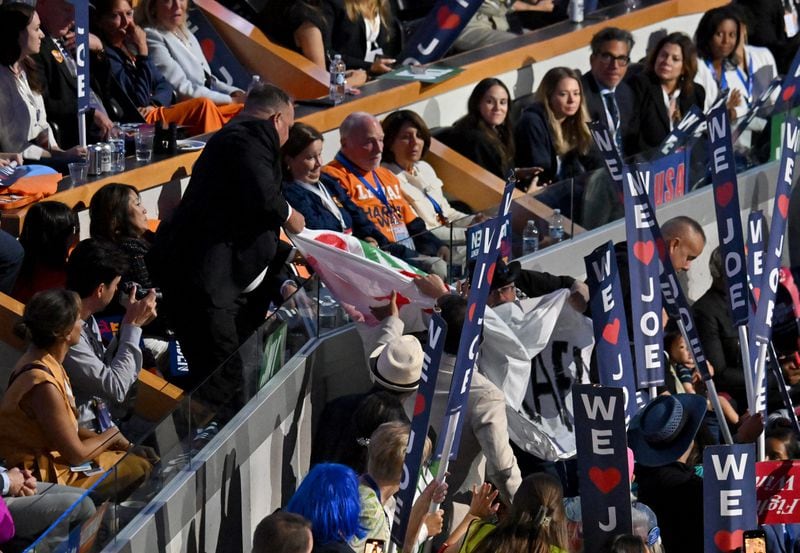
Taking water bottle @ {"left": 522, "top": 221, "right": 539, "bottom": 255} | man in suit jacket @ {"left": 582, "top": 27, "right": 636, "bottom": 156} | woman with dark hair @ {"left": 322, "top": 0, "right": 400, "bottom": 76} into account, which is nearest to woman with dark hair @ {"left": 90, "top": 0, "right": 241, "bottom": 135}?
woman with dark hair @ {"left": 322, "top": 0, "right": 400, "bottom": 76}

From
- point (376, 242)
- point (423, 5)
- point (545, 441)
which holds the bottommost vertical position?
point (545, 441)

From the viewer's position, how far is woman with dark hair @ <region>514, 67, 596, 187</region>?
11.4 m

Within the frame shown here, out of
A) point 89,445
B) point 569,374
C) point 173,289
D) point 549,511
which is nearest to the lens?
point 549,511

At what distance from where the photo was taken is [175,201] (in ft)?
31.7

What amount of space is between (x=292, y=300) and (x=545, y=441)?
1.32 metres

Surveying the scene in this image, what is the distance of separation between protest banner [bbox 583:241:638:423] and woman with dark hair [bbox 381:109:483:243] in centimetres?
267

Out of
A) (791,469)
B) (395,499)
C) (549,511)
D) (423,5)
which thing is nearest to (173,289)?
(395,499)

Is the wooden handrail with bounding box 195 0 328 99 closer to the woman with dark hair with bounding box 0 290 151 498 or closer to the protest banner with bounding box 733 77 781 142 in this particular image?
the protest banner with bounding box 733 77 781 142

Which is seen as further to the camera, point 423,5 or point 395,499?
point 423,5

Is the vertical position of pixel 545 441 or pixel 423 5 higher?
pixel 423 5

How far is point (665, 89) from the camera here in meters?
12.4

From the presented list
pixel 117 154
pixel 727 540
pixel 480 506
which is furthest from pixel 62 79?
pixel 727 540

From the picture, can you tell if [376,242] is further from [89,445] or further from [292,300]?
[89,445]

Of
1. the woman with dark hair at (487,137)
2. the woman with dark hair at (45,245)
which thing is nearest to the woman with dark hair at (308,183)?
the woman with dark hair at (45,245)
